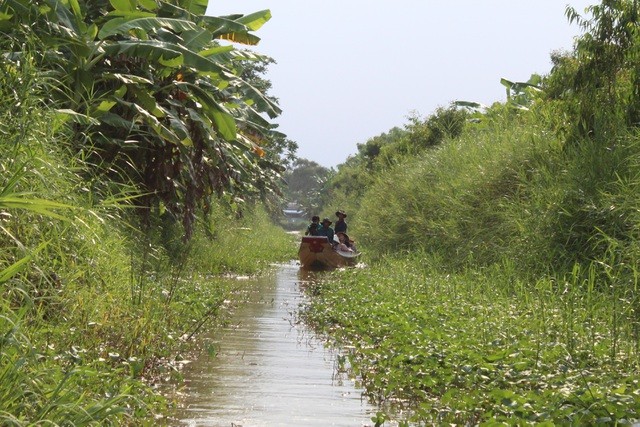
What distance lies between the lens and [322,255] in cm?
2669

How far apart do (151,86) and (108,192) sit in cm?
417

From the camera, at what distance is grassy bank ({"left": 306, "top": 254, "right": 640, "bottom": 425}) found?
7.12 meters

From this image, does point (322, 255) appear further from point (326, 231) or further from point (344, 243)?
point (344, 243)

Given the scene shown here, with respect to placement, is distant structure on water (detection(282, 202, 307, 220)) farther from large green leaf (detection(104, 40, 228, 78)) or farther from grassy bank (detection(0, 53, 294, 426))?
grassy bank (detection(0, 53, 294, 426))

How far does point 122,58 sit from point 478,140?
→ 11266 millimetres

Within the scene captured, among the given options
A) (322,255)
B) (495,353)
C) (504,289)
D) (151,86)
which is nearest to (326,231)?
(322,255)

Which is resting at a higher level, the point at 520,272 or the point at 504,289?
the point at 520,272

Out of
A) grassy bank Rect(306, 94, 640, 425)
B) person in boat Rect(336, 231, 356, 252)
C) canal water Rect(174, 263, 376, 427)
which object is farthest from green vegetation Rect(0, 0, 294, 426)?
person in boat Rect(336, 231, 356, 252)

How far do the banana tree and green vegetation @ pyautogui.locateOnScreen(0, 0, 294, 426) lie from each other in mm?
33

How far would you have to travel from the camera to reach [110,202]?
1086 centimetres

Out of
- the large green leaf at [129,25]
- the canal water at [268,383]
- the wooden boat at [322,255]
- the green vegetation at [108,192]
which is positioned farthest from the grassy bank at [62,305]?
the wooden boat at [322,255]

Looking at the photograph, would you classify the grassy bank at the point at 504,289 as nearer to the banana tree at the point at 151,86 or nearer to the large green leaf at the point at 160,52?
the banana tree at the point at 151,86

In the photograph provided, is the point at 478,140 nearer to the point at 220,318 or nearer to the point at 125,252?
the point at 220,318

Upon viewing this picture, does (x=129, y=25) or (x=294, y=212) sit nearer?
(x=129, y=25)
